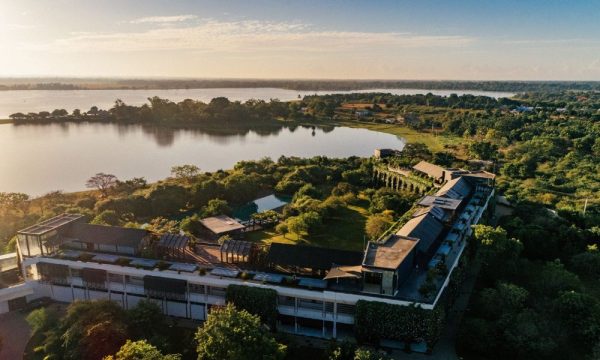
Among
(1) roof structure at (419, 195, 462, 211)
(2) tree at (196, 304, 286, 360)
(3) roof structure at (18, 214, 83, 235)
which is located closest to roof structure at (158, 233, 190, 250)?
(3) roof structure at (18, 214, 83, 235)

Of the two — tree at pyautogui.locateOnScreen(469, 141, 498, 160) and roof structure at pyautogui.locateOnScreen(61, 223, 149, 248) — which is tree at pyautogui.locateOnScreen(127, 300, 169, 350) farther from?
tree at pyautogui.locateOnScreen(469, 141, 498, 160)

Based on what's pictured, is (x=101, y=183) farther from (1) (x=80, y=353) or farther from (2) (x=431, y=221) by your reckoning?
(2) (x=431, y=221)

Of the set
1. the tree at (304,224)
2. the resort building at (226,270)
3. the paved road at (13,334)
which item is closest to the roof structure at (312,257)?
the resort building at (226,270)

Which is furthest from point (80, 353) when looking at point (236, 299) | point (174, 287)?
point (236, 299)

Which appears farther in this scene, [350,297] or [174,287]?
→ [174,287]

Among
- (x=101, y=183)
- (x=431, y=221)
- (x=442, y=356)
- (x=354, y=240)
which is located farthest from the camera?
(x=101, y=183)

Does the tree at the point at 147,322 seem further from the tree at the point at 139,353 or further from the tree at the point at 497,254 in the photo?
the tree at the point at 497,254

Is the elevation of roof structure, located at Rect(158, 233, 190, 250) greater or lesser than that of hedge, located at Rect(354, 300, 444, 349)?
greater

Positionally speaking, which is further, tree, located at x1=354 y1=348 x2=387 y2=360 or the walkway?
the walkway
